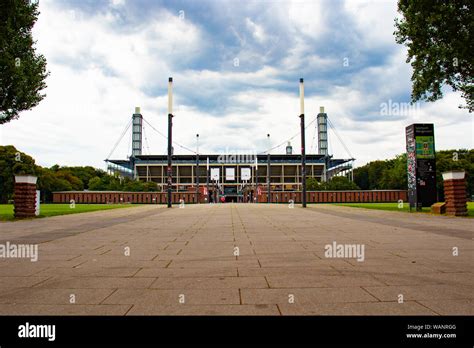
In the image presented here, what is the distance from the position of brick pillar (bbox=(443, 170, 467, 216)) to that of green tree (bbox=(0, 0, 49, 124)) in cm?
2329

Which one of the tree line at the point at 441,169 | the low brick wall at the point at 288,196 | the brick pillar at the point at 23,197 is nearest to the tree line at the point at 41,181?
the low brick wall at the point at 288,196

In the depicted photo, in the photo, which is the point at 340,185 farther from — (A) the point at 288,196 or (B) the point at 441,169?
(B) the point at 441,169

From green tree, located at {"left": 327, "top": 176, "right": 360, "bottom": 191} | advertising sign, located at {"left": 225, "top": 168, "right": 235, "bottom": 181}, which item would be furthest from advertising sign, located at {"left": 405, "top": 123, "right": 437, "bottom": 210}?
advertising sign, located at {"left": 225, "top": 168, "right": 235, "bottom": 181}

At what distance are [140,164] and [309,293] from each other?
435 ft

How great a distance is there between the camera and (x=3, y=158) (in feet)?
215

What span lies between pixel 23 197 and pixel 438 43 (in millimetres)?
23686

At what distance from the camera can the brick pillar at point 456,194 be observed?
1900cm

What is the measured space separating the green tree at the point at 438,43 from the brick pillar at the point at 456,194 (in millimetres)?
5048

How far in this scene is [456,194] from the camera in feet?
62.8

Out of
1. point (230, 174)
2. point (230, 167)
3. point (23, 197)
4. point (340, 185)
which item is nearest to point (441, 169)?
point (340, 185)

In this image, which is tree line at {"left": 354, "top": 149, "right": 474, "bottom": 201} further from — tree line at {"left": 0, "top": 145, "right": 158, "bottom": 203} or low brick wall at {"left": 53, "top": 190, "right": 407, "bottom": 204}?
tree line at {"left": 0, "top": 145, "right": 158, "bottom": 203}

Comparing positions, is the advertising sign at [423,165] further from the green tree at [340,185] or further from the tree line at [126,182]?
the green tree at [340,185]

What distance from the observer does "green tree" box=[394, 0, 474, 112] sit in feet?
60.2
